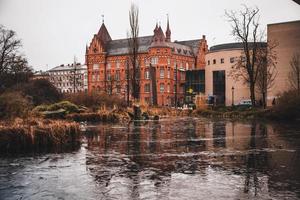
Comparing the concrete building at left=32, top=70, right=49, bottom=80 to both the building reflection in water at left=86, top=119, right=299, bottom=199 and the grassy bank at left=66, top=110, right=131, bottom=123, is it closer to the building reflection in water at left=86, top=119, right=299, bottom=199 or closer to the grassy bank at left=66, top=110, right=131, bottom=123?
the grassy bank at left=66, top=110, right=131, bottom=123

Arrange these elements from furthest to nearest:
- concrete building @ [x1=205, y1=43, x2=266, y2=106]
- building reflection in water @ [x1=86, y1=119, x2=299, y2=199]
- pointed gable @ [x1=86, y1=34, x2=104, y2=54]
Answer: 1. pointed gable @ [x1=86, y1=34, x2=104, y2=54]
2. concrete building @ [x1=205, y1=43, x2=266, y2=106]
3. building reflection in water @ [x1=86, y1=119, x2=299, y2=199]

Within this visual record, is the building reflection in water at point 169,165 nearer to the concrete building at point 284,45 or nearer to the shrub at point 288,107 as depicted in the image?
the shrub at point 288,107

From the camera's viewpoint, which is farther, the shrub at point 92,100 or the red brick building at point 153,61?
the red brick building at point 153,61

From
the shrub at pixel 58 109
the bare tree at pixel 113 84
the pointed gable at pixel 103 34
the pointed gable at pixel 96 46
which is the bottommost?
the shrub at pixel 58 109

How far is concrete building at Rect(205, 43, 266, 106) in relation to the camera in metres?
75.4

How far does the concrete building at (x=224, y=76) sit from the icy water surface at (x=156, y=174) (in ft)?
208

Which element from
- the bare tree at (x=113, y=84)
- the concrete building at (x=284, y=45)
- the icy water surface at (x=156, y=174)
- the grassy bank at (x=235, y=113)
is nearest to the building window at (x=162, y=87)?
the bare tree at (x=113, y=84)

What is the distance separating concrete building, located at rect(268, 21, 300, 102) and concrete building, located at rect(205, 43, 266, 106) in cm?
2157

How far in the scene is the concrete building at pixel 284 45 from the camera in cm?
5053

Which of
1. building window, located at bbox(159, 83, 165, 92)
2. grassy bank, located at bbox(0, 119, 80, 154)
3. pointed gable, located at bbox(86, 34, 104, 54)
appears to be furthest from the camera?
pointed gable, located at bbox(86, 34, 104, 54)

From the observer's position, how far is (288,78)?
167ft

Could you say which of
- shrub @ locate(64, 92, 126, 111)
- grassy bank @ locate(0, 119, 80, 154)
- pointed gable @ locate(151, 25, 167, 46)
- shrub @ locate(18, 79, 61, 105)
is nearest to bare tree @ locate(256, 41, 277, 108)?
shrub @ locate(64, 92, 126, 111)

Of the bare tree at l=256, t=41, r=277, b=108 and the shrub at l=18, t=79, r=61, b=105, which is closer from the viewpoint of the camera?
the shrub at l=18, t=79, r=61, b=105

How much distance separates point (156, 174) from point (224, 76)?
7343 centimetres
